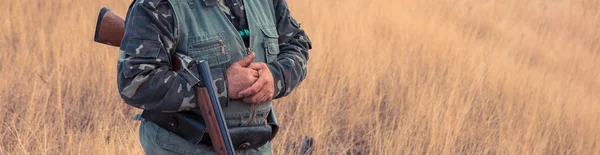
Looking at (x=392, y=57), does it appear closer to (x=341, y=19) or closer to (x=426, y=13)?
(x=341, y=19)

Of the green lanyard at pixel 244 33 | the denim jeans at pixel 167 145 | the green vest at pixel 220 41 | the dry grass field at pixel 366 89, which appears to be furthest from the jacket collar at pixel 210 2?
the dry grass field at pixel 366 89

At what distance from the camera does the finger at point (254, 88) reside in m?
1.94

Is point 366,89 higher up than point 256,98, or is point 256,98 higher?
point 256,98

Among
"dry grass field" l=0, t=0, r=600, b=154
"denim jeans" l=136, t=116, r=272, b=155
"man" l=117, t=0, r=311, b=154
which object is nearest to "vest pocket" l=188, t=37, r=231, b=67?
"man" l=117, t=0, r=311, b=154

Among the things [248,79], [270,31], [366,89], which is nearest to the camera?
[248,79]

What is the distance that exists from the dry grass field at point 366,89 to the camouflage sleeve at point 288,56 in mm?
1488

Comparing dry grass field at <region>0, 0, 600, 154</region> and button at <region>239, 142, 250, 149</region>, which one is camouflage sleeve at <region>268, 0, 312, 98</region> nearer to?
button at <region>239, 142, 250, 149</region>

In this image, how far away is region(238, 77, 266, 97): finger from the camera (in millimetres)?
1936

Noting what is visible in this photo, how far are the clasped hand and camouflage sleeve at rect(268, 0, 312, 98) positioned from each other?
0.05 metres

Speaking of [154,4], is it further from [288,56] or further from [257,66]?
[288,56]

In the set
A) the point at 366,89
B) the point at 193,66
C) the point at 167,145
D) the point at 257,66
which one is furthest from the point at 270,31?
the point at 366,89

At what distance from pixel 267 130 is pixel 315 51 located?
127 inches

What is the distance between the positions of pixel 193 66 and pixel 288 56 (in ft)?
1.12

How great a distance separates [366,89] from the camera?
481 cm
